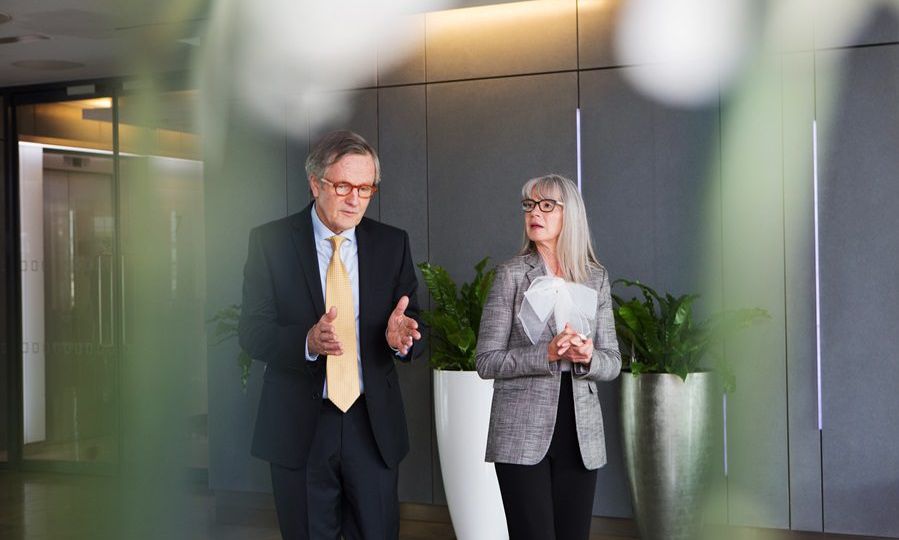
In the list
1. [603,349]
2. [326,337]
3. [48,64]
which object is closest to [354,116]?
[48,64]

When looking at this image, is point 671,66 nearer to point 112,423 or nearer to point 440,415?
point 440,415

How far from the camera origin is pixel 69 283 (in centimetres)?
829

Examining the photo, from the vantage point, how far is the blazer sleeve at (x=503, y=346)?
3.05 metres

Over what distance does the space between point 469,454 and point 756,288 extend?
1809 mm

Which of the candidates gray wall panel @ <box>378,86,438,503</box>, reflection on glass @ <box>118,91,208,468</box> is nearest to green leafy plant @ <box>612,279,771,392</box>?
gray wall panel @ <box>378,86,438,503</box>

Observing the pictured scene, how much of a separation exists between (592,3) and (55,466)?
5.56 m

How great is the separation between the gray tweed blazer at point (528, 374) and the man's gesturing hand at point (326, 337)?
27.3 inches

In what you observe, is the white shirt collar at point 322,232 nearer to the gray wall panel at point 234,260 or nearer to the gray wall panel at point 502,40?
the gray wall panel at point 502,40

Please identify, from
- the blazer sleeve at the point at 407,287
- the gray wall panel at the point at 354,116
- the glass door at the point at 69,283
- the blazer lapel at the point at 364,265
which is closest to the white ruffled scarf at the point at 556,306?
the blazer sleeve at the point at 407,287

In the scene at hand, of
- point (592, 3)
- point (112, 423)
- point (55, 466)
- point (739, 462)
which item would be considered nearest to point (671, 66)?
point (592, 3)

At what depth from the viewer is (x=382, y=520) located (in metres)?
2.75

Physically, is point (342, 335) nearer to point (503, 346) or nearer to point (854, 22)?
point (503, 346)

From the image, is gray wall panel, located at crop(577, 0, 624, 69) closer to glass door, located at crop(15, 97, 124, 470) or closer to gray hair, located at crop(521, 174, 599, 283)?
gray hair, located at crop(521, 174, 599, 283)

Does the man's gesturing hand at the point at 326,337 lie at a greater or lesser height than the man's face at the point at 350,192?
lesser
